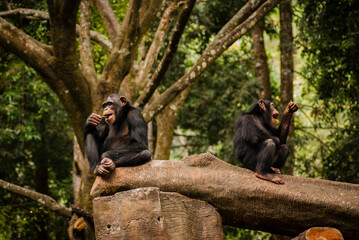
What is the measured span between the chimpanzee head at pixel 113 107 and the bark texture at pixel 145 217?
1.30 m

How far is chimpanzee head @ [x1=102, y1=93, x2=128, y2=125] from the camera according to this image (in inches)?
247

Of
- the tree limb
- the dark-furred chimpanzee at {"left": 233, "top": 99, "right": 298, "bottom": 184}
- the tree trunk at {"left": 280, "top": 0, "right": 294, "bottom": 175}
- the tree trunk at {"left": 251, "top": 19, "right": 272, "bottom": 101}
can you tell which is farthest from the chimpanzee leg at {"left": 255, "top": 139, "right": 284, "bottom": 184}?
the tree trunk at {"left": 251, "top": 19, "right": 272, "bottom": 101}

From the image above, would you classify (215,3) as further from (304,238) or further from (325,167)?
(304,238)

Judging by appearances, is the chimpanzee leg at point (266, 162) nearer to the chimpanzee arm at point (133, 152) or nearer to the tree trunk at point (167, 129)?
the chimpanzee arm at point (133, 152)

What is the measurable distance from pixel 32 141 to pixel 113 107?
859 centimetres

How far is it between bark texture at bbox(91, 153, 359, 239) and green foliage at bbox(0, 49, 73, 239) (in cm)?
678

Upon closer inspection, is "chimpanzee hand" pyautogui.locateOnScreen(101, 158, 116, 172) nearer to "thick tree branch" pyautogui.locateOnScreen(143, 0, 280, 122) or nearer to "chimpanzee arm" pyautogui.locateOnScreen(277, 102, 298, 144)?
"thick tree branch" pyautogui.locateOnScreen(143, 0, 280, 122)

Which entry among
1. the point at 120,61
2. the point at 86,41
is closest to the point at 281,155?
the point at 120,61

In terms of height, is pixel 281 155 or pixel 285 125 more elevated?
pixel 285 125

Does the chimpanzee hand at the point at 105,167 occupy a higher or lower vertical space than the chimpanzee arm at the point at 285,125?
lower

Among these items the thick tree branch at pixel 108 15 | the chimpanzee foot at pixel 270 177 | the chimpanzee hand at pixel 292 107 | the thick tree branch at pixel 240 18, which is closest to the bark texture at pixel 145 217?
the chimpanzee foot at pixel 270 177

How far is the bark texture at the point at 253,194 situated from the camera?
5.70 meters

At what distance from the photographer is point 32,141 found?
1402 centimetres

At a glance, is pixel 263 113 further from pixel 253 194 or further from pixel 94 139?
pixel 94 139
